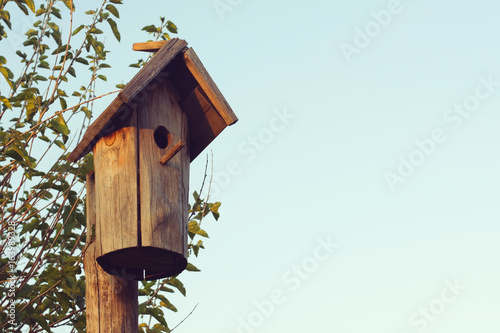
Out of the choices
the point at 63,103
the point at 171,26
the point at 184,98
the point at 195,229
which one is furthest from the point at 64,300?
the point at 171,26

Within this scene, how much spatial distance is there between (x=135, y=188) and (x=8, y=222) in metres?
1.14

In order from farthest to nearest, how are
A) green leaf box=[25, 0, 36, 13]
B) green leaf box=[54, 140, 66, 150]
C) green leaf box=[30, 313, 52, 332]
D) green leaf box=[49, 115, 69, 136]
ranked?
green leaf box=[54, 140, 66, 150], green leaf box=[25, 0, 36, 13], green leaf box=[49, 115, 69, 136], green leaf box=[30, 313, 52, 332]

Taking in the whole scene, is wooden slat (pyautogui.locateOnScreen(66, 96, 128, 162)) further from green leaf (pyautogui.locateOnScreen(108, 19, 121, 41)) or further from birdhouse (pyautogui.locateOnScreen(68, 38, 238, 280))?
green leaf (pyautogui.locateOnScreen(108, 19, 121, 41))

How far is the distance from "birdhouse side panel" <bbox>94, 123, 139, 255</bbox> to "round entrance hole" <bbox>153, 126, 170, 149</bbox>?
23 cm

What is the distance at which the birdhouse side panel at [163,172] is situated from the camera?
376 centimetres

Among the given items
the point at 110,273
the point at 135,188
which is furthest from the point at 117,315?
the point at 135,188

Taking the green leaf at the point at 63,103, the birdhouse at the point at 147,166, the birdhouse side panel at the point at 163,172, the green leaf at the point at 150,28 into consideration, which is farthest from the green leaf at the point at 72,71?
the birdhouse side panel at the point at 163,172

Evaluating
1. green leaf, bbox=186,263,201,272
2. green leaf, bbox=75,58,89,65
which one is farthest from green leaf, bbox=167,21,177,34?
green leaf, bbox=186,263,201,272

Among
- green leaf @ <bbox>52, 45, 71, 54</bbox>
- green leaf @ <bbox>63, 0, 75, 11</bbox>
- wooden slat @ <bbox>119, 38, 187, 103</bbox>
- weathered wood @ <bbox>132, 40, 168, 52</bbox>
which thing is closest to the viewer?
wooden slat @ <bbox>119, 38, 187, 103</bbox>

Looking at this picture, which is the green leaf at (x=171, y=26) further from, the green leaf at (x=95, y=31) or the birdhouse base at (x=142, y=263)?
the birdhouse base at (x=142, y=263)

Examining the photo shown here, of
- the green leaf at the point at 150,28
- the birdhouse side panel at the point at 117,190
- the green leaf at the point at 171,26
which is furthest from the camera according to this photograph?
the green leaf at the point at 171,26

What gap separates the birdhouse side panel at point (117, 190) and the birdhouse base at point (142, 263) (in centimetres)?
8

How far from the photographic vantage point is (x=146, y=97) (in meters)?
4.07

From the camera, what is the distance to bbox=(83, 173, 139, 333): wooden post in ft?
12.5
